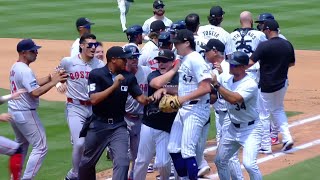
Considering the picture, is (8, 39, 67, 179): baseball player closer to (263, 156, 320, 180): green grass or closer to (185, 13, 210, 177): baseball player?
(185, 13, 210, 177): baseball player

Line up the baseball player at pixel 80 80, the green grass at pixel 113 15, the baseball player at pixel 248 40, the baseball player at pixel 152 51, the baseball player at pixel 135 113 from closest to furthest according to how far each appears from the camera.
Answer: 1. the baseball player at pixel 80 80
2. the baseball player at pixel 135 113
3. the baseball player at pixel 152 51
4. the baseball player at pixel 248 40
5. the green grass at pixel 113 15

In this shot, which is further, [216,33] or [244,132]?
[216,33]

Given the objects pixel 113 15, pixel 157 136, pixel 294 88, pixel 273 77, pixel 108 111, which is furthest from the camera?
pixel 113 15

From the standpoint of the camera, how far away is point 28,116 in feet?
33.5

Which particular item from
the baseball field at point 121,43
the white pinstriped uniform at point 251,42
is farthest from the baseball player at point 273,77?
the baseball field at point 121,43

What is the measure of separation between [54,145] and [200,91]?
3.86 m

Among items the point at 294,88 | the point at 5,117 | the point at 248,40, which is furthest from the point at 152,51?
the point at 294,88

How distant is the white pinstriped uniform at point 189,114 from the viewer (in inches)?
370

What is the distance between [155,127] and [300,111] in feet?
19.0

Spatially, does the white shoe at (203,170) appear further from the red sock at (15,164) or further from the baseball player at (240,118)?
the red sock at (15,164)

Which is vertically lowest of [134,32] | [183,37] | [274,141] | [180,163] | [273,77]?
[274,141]

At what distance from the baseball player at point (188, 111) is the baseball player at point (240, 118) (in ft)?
0.76

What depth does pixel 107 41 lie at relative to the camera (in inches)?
917

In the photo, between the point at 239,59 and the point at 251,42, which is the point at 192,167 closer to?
the point at 239,59
